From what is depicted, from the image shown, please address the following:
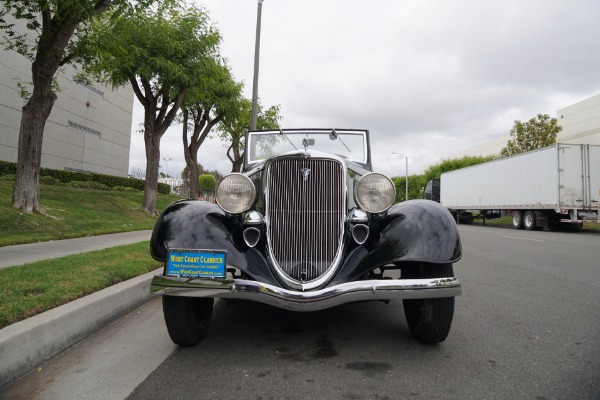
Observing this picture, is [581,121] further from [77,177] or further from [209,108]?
[77,177]

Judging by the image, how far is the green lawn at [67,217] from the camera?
8070 mm

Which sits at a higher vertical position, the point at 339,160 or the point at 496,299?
the point at 339,160

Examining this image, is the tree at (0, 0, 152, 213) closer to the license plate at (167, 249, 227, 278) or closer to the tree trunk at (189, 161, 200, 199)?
the license plate at (167, 249, 227, 278)

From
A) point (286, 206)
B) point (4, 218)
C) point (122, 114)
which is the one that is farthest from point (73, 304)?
point (122, 114)

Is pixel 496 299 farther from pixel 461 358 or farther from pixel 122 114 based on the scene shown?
pixel 122 114

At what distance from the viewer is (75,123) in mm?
24266

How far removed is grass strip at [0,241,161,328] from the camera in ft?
10.1

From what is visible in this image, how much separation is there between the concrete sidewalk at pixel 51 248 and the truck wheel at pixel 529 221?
652 inches

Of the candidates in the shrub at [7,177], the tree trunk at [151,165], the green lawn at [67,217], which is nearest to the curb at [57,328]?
the green lawn at [67,217]

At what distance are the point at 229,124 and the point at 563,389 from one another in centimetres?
2192

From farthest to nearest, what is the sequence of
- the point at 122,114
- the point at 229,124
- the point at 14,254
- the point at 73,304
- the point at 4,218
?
the point at 122,114
the point at 229,124
the point at 4,218
the point at 14,254
the point at 73,304

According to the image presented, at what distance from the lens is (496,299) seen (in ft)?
14.8

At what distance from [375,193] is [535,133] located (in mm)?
29670

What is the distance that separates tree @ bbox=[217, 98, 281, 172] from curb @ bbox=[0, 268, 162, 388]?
16.6 m
